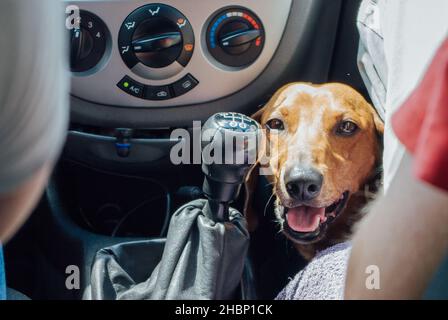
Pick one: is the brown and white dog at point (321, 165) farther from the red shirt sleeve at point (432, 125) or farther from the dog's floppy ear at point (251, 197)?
the red shirt sleeve at point (432, 125)

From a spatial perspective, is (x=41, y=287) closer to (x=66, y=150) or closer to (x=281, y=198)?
(x=66, y=150)

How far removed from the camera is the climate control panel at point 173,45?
0.93 metres

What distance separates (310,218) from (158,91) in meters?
0.26

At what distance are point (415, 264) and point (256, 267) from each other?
0.26m

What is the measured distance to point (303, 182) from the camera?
81 cm

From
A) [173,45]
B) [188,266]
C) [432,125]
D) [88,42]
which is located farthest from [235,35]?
[432,125]

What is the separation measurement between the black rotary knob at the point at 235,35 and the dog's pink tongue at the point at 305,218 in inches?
8.9

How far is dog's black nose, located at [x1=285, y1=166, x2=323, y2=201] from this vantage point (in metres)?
0.80

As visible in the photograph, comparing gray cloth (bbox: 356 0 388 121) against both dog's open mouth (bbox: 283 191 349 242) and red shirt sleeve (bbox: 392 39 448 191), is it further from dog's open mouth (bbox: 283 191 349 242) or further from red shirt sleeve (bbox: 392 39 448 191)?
red shirt sleeve (bbox: 392 39 448 191)

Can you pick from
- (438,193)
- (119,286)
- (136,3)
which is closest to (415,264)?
(438,193)

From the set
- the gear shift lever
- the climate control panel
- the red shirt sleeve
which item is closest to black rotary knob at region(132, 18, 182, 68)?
the climate control panel

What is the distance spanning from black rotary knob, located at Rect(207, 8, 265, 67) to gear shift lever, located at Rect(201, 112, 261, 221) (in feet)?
0.38

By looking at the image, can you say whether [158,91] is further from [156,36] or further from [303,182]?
[303,182]

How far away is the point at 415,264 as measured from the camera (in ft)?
2.14
